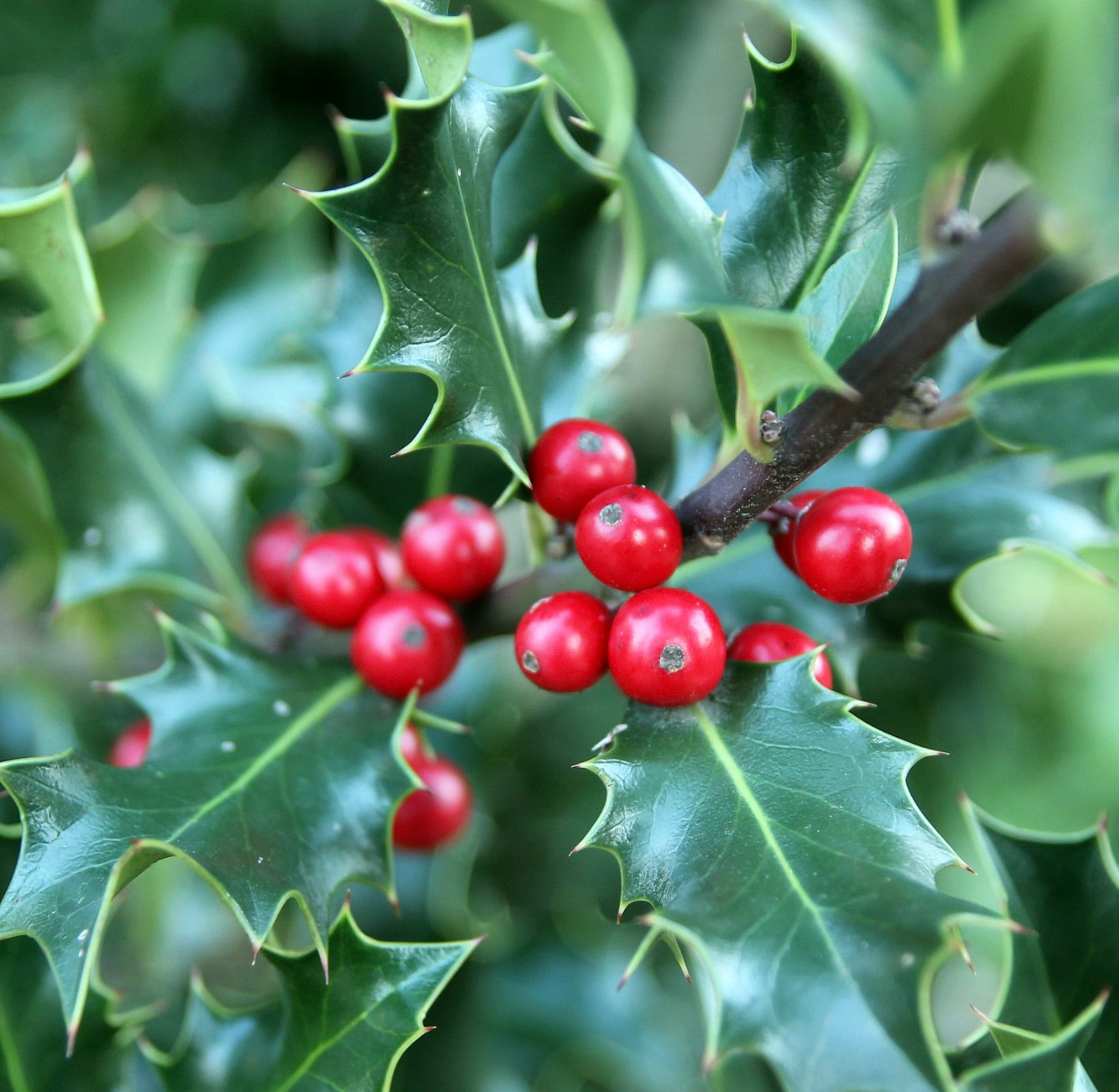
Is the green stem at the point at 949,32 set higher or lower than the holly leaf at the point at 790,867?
higher

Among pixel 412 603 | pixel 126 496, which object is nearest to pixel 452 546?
pixel 412 603

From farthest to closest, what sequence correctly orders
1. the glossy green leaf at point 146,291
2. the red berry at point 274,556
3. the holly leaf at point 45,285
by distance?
1. the glossy green leaf at point 146,291
2. the red berry at point 274,556
3. the holly leaf at point 45,285

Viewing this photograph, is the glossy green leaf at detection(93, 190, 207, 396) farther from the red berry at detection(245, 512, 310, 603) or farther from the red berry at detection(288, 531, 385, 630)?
the red berry at detection(288, 531, 385, 630)

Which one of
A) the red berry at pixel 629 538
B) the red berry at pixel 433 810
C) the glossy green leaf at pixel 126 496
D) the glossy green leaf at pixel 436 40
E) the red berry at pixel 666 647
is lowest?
the red berry at pixel 433 810

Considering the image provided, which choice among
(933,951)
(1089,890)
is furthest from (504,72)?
(1089,890)

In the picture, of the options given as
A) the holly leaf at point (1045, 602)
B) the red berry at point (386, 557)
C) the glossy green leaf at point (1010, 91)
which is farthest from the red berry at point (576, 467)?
the holly leaf at point (1045, 602)

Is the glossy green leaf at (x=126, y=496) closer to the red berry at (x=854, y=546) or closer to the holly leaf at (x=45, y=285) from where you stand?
the holly leaf at (x=45, y=285)

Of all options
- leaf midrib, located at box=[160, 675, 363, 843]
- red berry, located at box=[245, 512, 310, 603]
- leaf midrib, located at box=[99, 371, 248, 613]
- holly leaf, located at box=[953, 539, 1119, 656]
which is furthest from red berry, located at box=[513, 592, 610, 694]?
holly leaf, located at box=[953, 539, 1119, 656]
